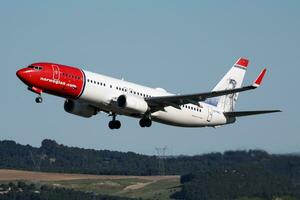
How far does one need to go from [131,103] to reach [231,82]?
2095 centimetres

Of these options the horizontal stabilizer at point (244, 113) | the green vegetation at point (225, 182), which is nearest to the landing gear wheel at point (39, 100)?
the horizontal stabilizer at point (244, 113)

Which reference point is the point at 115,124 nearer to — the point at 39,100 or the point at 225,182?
the point at 39,100

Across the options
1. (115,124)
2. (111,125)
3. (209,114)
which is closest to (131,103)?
(115,124)

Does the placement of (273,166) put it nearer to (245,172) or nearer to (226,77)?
(245,172)

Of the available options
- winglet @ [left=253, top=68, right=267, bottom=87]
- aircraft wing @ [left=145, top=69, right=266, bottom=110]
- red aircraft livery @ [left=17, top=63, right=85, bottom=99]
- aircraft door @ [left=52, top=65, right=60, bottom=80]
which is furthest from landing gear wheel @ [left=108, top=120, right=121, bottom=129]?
winglet @ [left=253, top=68, right=267, bottom=87]

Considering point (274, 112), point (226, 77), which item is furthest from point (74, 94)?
point (226, 77)

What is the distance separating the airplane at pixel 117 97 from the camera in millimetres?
71812

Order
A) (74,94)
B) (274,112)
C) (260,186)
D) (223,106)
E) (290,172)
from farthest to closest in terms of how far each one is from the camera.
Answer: (260,186), (290,172), (223,106), (274,112), (74,94)

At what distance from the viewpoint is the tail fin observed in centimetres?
8856

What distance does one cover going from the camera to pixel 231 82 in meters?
92.2

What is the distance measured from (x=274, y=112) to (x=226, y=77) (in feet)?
51.1

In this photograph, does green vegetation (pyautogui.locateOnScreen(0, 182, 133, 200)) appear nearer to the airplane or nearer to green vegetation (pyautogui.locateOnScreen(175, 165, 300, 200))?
green vegetation (pyautogui.locateOnScreen(175, 165, 300, 200))

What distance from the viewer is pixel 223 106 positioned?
8794 cm

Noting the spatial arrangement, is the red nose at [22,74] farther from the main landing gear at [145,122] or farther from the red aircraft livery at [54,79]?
the main landing gear at [145,122]
